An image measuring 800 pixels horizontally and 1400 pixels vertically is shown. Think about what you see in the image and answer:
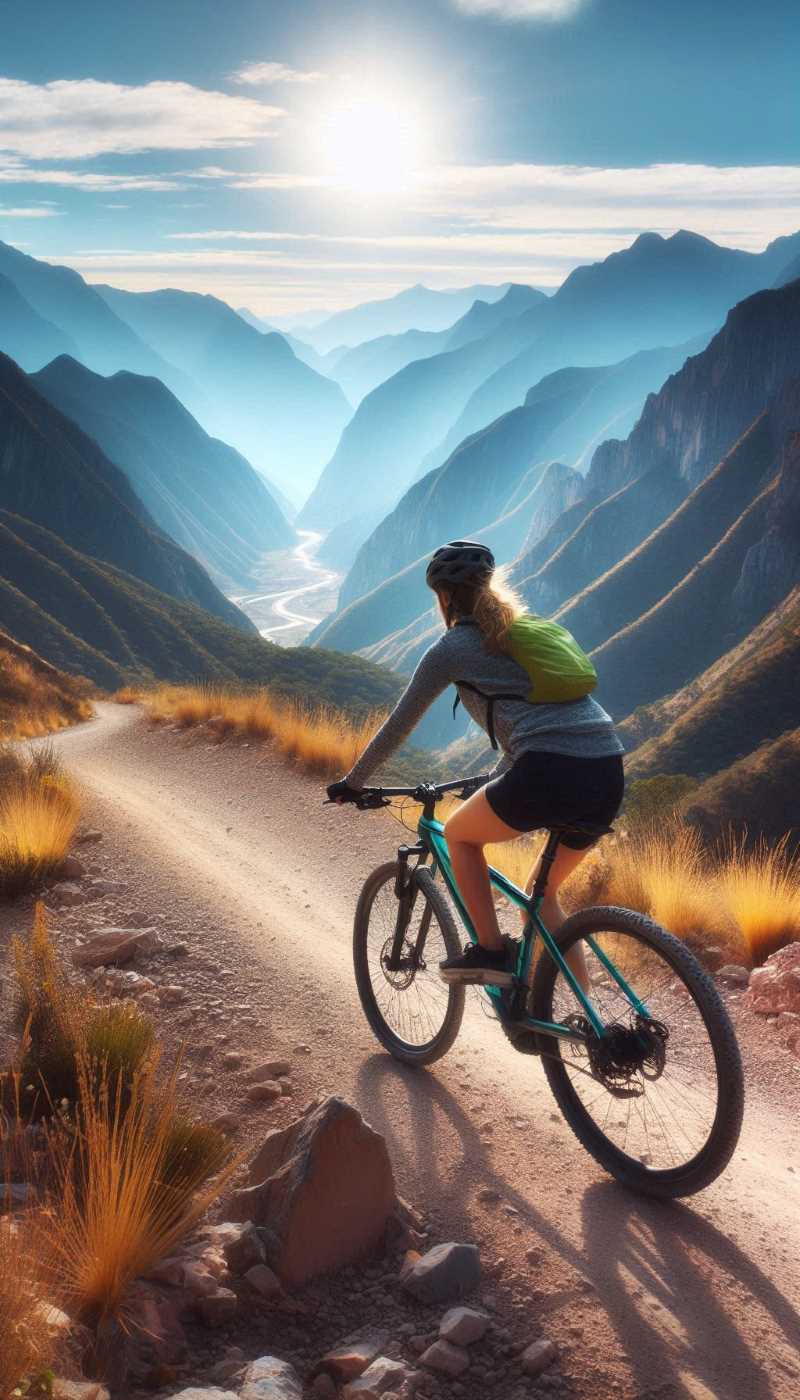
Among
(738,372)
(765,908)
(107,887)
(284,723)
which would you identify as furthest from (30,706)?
(738,372)

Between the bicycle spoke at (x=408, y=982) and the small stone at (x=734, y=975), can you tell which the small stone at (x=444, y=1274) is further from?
the small stone at (x=734, y=975)

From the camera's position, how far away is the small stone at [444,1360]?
2.74m

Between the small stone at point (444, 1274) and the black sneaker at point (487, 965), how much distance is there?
40.5 inches

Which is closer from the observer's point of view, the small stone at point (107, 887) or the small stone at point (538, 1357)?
the small stone at point (538, 1357)

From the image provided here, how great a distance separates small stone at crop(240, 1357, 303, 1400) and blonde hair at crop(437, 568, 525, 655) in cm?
235

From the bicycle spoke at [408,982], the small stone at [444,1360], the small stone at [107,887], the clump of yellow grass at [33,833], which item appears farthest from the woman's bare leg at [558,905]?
the clump of yellow grass at [33,833]

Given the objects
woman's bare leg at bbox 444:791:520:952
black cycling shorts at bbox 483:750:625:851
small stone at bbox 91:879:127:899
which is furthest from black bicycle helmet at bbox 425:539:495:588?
small stone at bbox 91:879:127:899

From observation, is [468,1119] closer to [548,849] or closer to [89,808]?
[548,849]

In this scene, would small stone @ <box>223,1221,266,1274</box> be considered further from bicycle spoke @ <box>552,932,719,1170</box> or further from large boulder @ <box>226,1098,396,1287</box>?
bicycle spoke @ <box>552,932,719,1170</box>

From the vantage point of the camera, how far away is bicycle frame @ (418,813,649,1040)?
139 inches

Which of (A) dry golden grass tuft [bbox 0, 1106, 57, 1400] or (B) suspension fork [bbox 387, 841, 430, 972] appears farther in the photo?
(B) suspension fork [bbox 387, 841, 430, 972]

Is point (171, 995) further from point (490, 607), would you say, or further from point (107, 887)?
point (490, 607)

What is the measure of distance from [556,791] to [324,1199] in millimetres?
1585

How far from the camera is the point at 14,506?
6043 inches
